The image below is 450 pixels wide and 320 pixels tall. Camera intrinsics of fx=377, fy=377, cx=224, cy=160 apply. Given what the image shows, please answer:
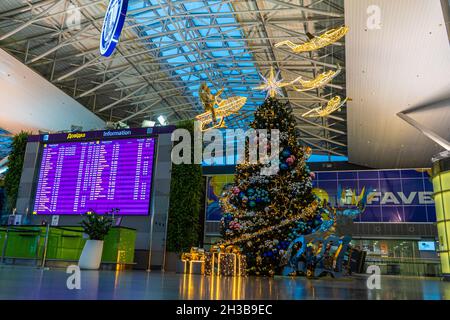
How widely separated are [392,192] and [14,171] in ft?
74.5

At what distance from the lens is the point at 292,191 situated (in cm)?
895

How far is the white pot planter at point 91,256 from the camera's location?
760cm

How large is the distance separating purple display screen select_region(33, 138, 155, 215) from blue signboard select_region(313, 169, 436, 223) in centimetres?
1916

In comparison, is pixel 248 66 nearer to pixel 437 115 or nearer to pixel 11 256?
pixel 437 115

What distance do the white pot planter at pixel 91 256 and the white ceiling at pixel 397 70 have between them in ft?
30.1

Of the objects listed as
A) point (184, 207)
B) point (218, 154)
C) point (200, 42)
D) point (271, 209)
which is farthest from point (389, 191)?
point (184, 207)

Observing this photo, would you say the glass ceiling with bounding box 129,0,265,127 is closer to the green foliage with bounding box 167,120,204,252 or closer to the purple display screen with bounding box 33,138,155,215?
the purple display screen with bounding box 33,138,155,215

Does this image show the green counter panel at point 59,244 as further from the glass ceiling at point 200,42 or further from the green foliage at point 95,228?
the glass ceiling at point 200,42

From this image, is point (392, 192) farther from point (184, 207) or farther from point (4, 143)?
point (4, 143)

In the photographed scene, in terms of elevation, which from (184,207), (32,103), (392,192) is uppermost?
(32,103)

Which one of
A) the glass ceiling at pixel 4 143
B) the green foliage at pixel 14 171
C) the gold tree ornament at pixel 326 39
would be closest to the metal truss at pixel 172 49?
the gold tree ornament at pixel 326 39

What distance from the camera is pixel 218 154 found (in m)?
30.2
